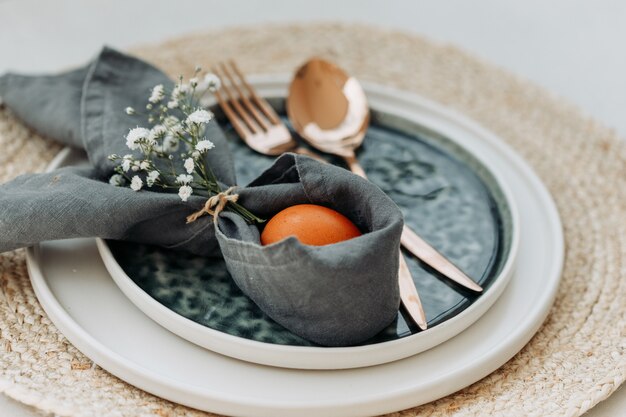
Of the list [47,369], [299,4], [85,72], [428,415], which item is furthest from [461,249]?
[299,4]

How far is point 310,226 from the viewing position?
751 millimetres

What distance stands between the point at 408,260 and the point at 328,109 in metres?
0.31

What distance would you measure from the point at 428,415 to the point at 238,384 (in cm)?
18

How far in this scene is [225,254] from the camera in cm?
76

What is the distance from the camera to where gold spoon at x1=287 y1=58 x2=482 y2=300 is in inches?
40.5

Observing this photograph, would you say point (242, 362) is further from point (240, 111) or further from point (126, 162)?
point (240, 111)

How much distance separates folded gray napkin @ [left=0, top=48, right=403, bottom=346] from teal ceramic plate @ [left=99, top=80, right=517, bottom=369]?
2cm

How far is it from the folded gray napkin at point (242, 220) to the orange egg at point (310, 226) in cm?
2

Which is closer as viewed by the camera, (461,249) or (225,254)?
(225,254)

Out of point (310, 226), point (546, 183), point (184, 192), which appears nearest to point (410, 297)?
point (310, 226)

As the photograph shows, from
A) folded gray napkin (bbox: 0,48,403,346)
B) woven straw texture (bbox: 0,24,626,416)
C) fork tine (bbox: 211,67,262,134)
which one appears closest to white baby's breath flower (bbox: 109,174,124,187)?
folded gray napkin (bbox: 0,48,403,346)

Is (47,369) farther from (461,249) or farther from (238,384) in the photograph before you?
(461,249)

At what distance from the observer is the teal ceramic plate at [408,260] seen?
0.74m

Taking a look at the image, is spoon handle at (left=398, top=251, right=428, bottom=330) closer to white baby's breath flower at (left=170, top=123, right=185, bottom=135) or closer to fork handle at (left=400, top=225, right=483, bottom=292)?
fork handle at (left=400, top=225, right=483, bottom=292)
